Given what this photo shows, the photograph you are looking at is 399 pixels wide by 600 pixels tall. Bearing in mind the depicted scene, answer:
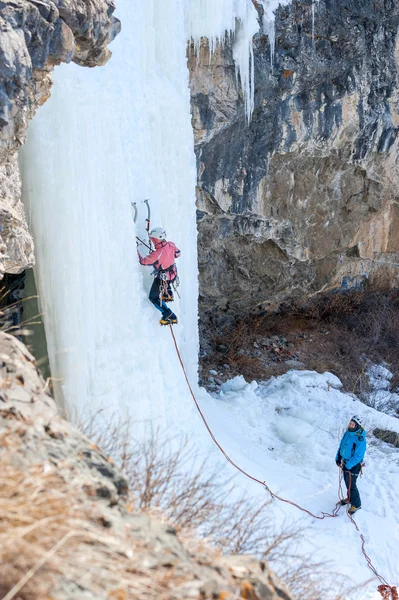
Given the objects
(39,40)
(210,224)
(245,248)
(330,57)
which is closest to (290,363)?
(245,248)

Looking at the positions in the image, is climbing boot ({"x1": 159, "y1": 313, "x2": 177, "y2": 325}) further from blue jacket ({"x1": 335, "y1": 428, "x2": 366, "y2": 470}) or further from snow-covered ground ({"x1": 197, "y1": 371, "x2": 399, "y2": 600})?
blue jacket ({"x1": 335, "y1": 428, "x2": 366, "y2": 470})

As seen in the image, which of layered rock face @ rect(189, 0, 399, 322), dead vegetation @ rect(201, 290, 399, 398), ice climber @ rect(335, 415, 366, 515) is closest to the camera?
ice climber @ rect(335, 415, 366, 515)

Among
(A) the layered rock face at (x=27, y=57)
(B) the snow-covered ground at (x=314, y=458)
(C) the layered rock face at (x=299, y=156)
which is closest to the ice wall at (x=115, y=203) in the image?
(A) the layered rock face at (x=27, y=57)

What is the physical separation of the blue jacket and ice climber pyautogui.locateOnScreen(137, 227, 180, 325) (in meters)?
2.45

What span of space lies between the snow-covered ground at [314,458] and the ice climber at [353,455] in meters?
0.24

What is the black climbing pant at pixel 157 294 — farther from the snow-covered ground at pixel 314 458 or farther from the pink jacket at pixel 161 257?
the snow-covered ground at pixel 314 458

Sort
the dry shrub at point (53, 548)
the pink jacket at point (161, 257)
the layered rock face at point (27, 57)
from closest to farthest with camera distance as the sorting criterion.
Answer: the dry shrub at point (53, 548) → the layered rock face at point (27, 57) → the pink jacket at point (161, 257)

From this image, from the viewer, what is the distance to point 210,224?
10133 millimetres

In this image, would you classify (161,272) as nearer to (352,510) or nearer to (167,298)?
(167,298)

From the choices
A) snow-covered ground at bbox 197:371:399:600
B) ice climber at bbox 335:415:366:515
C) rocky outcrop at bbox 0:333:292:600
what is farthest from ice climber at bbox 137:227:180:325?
rocky outcrop at bbox 0:333:292:600

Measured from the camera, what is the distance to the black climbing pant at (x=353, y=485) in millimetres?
6422

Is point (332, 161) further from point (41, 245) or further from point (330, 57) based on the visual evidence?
point (41, 245)

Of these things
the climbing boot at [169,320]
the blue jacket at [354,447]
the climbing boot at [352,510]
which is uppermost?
the climbing boot at [169,320]

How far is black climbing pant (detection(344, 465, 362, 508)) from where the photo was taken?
6.42m
